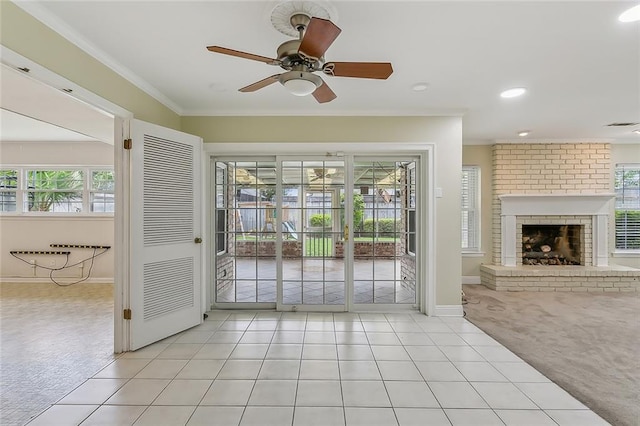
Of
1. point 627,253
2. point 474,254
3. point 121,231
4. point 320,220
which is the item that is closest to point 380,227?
point 320,220

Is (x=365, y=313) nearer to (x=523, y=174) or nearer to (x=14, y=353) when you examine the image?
(x=14, y=353)

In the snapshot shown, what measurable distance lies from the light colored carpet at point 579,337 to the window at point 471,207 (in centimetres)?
94

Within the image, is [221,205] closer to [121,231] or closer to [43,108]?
[121,231]

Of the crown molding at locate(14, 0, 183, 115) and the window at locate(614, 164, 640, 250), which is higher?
the crown molding at locate(14, 0, 183, 115)

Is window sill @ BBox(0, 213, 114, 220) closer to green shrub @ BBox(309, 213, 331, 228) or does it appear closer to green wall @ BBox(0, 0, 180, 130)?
green wall @ BBox(0, 0, 180, 130)

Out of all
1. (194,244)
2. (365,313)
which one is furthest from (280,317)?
(194,244)

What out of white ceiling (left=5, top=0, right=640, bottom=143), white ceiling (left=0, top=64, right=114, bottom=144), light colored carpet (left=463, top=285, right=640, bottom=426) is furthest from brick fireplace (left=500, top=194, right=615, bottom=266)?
white ceiling (left=0, top=64, right=114, bottom=144)

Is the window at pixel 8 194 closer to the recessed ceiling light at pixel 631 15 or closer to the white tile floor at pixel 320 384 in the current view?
the white tile floor at pixel 320 384

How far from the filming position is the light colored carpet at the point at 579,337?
2.21m

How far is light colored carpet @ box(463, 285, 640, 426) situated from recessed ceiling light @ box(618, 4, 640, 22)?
2.56 m

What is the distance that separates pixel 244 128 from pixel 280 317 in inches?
93.2

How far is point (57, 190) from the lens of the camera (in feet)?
18.6

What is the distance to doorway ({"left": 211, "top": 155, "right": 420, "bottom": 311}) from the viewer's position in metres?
3.92

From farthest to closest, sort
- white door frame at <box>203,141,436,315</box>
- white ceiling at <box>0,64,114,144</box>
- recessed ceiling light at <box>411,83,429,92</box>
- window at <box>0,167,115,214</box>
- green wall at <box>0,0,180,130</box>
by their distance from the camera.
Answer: window at <box>0,167,115,214</box> < white door frame at <box>203,141,436,315</box> < recessed ceiling light at <box>411,83,429,92</box> < white ceiling at <box>0,64,114,144</box> < green wall at <box>0,0,180,130</box>
